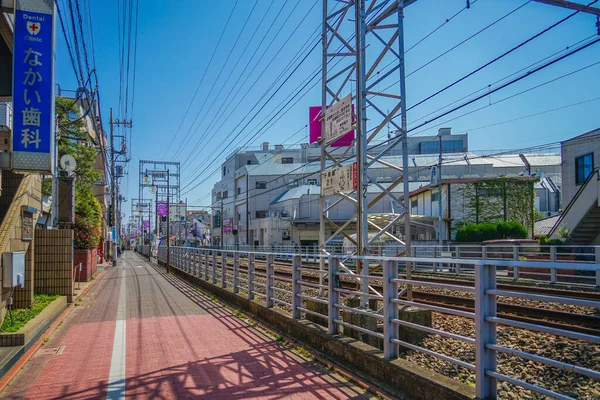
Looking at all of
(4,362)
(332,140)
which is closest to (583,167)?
(332,140)

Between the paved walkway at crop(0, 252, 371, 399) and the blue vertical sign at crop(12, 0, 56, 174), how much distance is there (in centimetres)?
307

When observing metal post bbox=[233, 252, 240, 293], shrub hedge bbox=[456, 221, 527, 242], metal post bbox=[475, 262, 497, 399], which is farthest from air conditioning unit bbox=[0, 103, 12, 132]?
shrub hedge bbox=[456, 221, 527, 242]

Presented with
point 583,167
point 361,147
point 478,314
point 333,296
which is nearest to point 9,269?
point 333,296

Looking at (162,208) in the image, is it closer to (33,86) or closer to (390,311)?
(33,86)

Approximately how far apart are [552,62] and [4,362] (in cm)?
889

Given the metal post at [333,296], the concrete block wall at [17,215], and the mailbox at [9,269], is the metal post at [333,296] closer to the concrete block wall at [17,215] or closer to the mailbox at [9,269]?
the mailbox at [9,269]

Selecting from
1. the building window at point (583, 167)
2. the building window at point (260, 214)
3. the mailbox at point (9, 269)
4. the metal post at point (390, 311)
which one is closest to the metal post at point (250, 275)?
the mailbox at point (9, 269)

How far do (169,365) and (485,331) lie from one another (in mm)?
4452

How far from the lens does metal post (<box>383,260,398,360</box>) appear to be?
18.8 feet

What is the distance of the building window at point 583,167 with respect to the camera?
26.1 m

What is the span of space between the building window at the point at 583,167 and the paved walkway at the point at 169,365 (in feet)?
75.7

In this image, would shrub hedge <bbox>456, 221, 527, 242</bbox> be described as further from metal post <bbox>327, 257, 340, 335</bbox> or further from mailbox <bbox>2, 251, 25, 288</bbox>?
mailbox <bbox>2, 251, 25, 288</bbox>

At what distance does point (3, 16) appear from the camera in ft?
28.0

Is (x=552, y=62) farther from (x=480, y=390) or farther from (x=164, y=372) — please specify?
(x=164, y=372)
